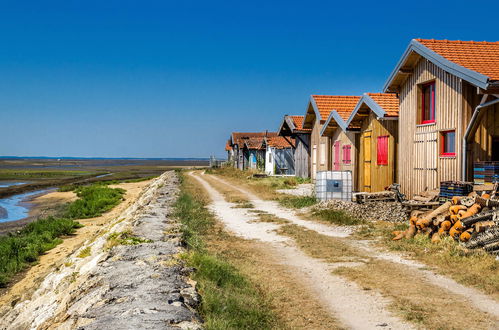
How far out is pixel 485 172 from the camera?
450 inches

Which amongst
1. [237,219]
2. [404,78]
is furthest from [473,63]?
[237,219]

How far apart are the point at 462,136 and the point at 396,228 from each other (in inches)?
127

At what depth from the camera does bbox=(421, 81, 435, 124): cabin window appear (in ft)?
47.1

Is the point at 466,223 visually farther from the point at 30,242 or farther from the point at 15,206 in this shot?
the point at 15,206

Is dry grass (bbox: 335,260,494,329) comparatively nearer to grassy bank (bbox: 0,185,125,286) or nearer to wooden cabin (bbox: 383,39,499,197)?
wooden cabin (bbox: 383,39,499,197)

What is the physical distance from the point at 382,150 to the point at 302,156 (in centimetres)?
1404

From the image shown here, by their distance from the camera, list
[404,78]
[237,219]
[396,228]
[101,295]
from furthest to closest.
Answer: [404,78] < [237,219] < [396,228] < [101,295]

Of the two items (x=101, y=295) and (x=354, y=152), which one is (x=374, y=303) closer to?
(x=101, y=295)

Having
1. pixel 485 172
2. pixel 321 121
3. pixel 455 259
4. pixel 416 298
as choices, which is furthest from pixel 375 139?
pixel 416 298

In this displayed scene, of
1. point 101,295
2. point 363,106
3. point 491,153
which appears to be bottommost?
point 101,295

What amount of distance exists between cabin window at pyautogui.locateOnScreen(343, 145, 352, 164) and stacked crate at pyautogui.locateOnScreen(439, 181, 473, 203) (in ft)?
32.3

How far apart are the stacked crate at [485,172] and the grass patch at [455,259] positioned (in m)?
2.60

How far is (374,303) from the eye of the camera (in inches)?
239

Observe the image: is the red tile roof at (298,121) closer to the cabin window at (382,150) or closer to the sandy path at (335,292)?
the cabin window at (382,150)
